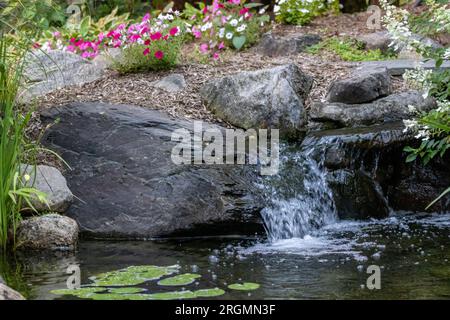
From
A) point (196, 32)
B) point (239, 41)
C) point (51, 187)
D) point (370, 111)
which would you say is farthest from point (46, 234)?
point (239, 41)

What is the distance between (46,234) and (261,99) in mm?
2660

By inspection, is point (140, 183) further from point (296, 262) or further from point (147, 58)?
point (147, 58)

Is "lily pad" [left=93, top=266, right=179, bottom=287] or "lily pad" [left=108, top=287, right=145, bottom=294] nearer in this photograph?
"lily pad" [left=108, top=287, right=145, bottom=294]

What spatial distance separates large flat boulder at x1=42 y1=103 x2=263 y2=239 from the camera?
19.0 feet

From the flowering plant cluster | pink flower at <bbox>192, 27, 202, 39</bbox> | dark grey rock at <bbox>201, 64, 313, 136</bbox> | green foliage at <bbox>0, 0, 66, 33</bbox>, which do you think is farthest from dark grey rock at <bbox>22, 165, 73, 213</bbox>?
pink flower at <bbox>192, 27, 202, 39</bbox>

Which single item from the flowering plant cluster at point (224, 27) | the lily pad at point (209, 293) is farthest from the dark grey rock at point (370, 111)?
the lily pad at point (209, 293)

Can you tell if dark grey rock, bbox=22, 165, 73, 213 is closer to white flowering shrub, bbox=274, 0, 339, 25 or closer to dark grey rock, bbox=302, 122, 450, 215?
dark grey rock, bbox=302, 122, 450, 215

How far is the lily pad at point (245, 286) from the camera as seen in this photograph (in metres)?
4.26

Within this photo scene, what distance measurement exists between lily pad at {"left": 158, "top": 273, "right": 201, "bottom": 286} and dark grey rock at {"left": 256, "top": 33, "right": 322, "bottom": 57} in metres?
5.10

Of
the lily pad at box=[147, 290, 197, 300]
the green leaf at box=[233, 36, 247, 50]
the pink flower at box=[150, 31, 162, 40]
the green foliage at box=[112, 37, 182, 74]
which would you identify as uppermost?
the green leaf at box=[233, 36, 247, 50]

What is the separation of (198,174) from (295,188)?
945mm

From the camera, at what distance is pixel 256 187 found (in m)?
6.08

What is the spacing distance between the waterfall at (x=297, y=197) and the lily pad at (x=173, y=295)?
1744 mm
